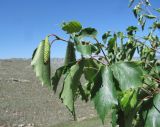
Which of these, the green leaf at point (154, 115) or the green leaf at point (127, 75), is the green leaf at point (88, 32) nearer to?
the green leaf at point (127, 75)

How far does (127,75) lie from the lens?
1.02 metres

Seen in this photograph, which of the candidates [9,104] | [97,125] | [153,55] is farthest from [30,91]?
[153,55]

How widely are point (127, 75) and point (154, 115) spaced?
142mm

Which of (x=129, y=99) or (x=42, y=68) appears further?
(x=129, y=99)

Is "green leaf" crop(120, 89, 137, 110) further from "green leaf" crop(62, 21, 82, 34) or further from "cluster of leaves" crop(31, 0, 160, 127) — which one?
"green leaf" crop(62, 21, 82, 34)

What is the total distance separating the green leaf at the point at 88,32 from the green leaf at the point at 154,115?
24 cm

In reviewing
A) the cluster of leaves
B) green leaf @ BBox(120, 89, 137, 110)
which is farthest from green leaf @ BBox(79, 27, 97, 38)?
green leaf @ BBox(120, 89, 137, 110)

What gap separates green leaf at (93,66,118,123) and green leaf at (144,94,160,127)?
0.15m

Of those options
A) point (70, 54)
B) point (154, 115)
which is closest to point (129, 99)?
point (154, 115)

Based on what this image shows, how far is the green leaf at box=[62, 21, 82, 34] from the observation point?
1053 mm

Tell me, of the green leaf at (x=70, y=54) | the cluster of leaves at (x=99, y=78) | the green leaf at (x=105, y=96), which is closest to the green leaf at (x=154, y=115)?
the cluster of leaves at (x=99, y=78)

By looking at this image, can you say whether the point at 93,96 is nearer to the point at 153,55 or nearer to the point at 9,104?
the point at 153,55

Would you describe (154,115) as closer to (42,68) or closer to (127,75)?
(127,75)

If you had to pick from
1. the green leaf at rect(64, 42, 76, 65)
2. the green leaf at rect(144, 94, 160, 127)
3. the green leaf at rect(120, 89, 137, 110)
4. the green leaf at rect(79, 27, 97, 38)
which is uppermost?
the green leaf at rect(79, 27, 97, 38)
